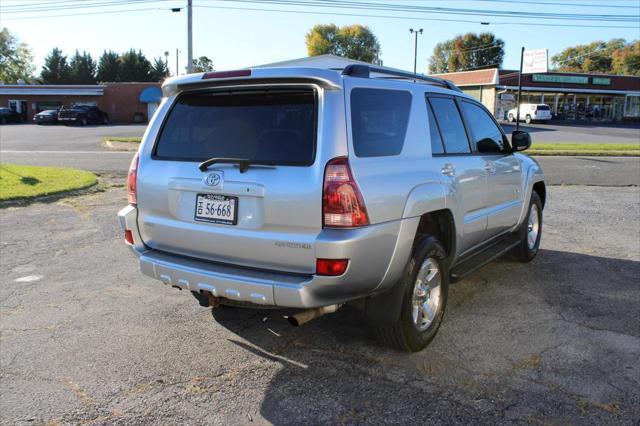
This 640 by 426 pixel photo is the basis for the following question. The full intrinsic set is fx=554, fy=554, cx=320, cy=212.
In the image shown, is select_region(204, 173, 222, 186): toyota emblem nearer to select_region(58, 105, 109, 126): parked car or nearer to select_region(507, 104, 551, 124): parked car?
select_region(58, 105, 109, 126): parked car

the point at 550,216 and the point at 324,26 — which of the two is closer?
the point at 550,216

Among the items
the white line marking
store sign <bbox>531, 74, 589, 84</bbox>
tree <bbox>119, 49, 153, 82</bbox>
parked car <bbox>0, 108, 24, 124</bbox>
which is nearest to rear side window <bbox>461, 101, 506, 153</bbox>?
the white line marking

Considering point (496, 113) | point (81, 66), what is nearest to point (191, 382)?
point (496, 113)

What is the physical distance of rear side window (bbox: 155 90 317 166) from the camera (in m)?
3.38

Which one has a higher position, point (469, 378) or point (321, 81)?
point (321, 81)

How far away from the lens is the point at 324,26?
11150 cm

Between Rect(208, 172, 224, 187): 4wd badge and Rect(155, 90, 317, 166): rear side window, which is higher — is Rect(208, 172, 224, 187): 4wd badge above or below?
below

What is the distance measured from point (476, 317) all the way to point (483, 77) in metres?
54.7

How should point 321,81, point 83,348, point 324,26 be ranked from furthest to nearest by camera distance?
1. point 324,26
2. point 83,348
3. point 321,81

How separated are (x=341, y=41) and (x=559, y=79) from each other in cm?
6124

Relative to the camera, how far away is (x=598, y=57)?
100m

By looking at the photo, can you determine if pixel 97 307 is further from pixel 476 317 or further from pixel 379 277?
pixel 476 317

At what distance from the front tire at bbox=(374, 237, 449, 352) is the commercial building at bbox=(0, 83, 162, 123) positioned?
172ft

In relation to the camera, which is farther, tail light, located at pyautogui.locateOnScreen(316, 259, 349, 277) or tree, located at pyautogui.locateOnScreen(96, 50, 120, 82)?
tree, located at pyautogui.locateOnScreen(96, 50, 120, 82)
